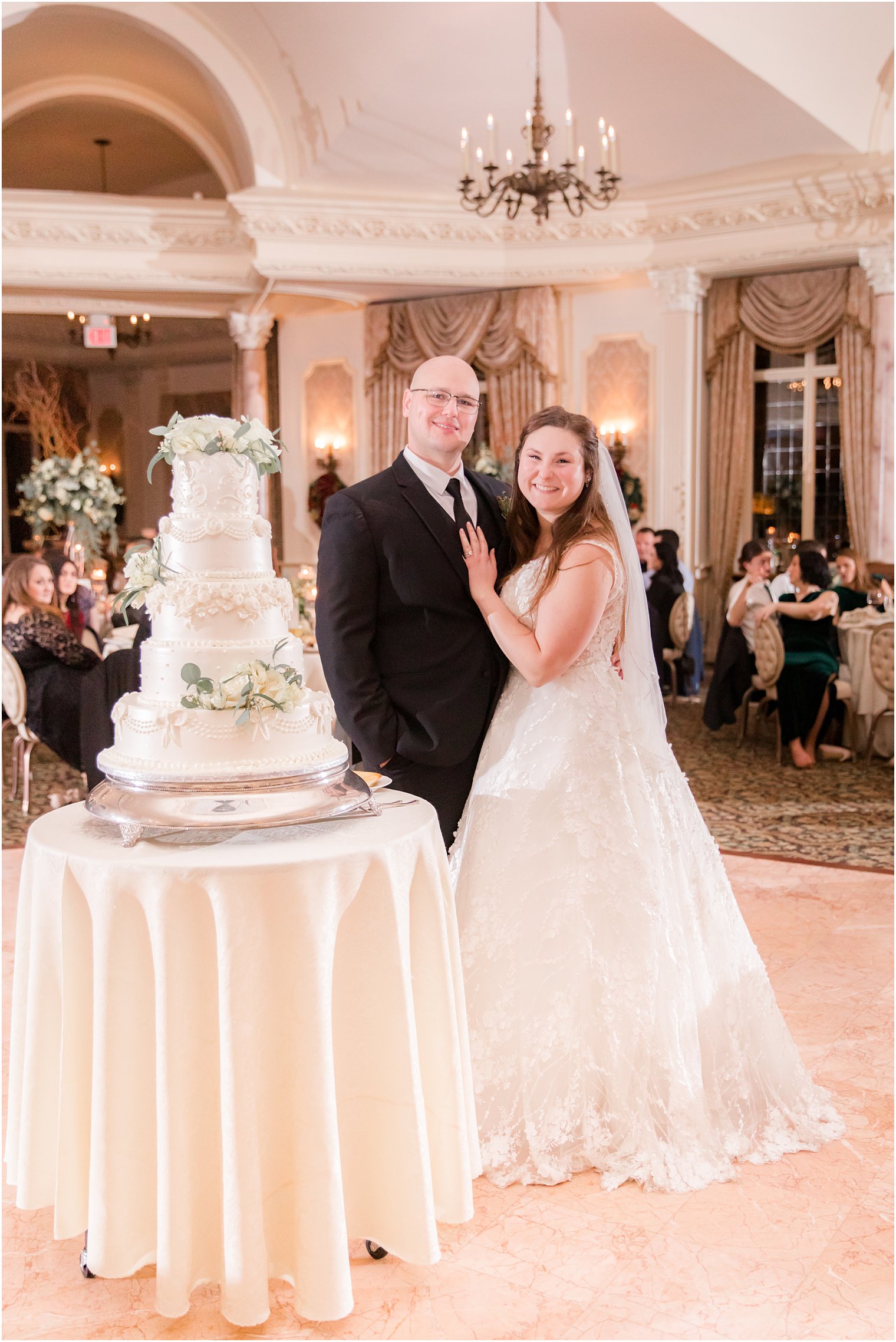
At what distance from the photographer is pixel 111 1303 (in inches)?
91.5

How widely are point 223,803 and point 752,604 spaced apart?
6.51 meters

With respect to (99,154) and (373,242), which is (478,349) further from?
(99,154)

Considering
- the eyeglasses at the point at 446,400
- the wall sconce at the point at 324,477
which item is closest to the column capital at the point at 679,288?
the wall sconce at the point at 324,477

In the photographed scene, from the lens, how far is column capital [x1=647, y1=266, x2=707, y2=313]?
11344 mm

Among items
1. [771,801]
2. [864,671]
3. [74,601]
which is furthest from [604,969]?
[74,601]

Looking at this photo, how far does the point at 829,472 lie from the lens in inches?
458

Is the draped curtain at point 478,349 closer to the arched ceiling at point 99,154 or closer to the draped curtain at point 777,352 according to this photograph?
the draped curtain at point 777,352

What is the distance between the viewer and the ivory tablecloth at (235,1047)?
2057 mm

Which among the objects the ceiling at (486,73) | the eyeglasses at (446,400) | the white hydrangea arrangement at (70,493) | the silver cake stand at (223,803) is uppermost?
the ceiling at (486,73)

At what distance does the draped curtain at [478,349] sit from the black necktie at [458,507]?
9219 millimetres

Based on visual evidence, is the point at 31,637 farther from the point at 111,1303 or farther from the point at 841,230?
the point at 841,230

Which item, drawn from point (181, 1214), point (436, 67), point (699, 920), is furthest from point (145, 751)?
point (436, 67)

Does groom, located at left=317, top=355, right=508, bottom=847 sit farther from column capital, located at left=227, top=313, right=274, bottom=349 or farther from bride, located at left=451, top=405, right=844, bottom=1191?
column capital, located at left=227, top=313, right=274, bottom=349

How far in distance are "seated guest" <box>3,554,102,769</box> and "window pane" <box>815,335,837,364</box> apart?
8.15m
